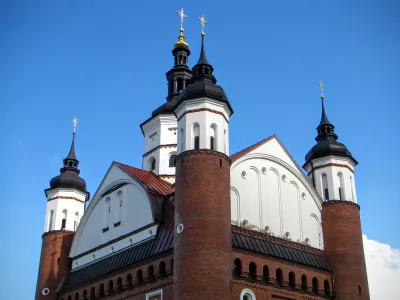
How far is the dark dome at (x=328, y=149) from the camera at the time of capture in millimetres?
34062

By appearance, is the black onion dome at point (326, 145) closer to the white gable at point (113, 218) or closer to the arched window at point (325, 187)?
the arched window at point (325, 187)

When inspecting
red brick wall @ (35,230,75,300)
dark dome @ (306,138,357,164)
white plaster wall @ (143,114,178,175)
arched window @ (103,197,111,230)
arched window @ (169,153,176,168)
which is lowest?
red brick wall @ (35,230,75,300)

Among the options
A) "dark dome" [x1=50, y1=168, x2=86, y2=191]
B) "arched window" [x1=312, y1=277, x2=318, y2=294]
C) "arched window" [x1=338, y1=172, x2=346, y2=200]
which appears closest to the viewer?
"arched window" [x1=312, y1=277, x2=318, y2=294]

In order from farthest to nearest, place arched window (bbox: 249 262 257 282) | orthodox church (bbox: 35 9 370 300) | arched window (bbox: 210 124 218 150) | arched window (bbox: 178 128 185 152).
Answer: arched window (bbox: 178 128 185 152) → arched window (bbox: 210 124 218 150) → arched window (bbox: 249 262 257 282) → orthodox church (bbox: 35 9 370 300)

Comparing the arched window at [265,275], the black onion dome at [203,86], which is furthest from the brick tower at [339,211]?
the black onion dome at [203,86]

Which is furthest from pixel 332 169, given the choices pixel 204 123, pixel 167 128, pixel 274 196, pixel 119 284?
pixel 119 284

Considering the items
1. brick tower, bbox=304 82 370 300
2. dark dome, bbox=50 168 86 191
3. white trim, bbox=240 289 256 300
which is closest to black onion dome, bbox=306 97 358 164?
brick tower, bbox=304 82 370 300

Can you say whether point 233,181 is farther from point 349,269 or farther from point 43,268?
point 43,268

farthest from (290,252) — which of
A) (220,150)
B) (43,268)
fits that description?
(43,268)

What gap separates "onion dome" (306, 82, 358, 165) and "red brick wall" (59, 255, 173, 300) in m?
11.4

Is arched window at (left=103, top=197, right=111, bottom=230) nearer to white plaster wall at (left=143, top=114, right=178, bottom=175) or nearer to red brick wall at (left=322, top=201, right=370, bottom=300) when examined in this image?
white plaster wall at (left=143, top=114, right=178, bottom=175)

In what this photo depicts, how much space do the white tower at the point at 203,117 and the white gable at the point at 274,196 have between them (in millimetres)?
2269

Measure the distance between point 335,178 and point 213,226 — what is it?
34.7 feet

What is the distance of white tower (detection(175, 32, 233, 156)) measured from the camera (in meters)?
28.3
